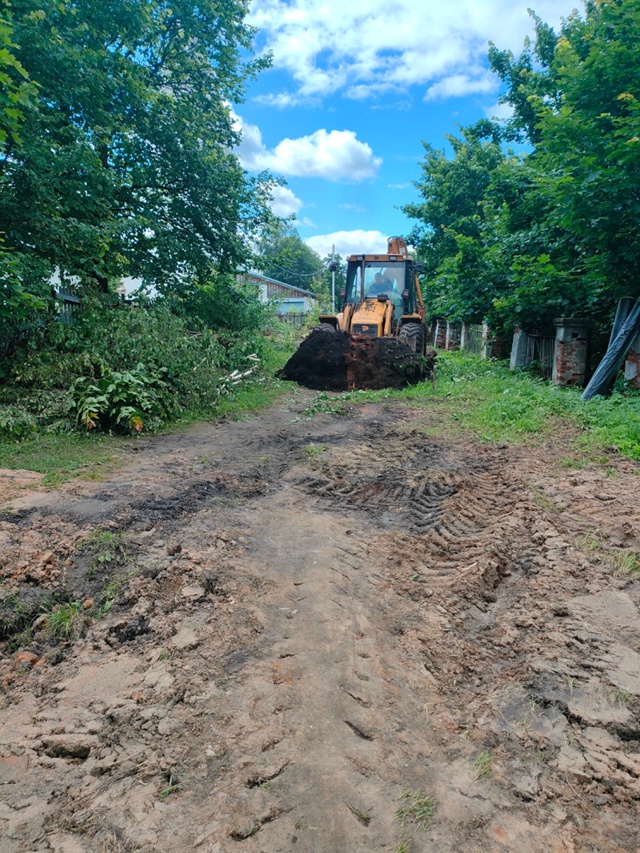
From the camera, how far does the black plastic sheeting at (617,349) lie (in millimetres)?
9406

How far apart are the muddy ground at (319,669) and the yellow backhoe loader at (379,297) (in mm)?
9041

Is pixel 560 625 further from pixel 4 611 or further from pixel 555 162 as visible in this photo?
pixel 555 162

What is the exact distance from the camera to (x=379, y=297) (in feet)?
47.0

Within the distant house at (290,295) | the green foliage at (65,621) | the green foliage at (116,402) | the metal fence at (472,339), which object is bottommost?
the green foliage at (65,621)

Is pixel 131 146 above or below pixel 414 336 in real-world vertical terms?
above

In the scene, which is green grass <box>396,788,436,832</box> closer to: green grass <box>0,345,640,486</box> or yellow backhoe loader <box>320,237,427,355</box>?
green grass <box>0,345,640,486</box>

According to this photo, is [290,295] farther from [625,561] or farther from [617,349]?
[625,561]

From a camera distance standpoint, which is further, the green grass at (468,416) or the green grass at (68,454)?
the green grass at (468,416)

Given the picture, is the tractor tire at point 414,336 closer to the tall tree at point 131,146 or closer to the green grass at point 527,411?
the green grass at point 527,411

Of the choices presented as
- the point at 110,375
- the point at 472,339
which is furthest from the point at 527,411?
the point at 472,339

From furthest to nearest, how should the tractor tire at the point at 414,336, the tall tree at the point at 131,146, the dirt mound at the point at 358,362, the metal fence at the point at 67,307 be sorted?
the tractor tire at the point at 414,336 < the dirt mound at the point at 358,362 < the metal fence at the point at 67,307 < the tall tree at the point at 131,146

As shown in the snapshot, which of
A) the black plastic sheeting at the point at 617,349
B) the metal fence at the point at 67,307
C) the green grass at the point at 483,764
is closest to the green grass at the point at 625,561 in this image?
the green grass at the point at 483,764

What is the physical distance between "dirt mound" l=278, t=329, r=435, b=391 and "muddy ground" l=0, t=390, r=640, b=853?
7.68 meters

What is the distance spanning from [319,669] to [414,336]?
11.3 m
